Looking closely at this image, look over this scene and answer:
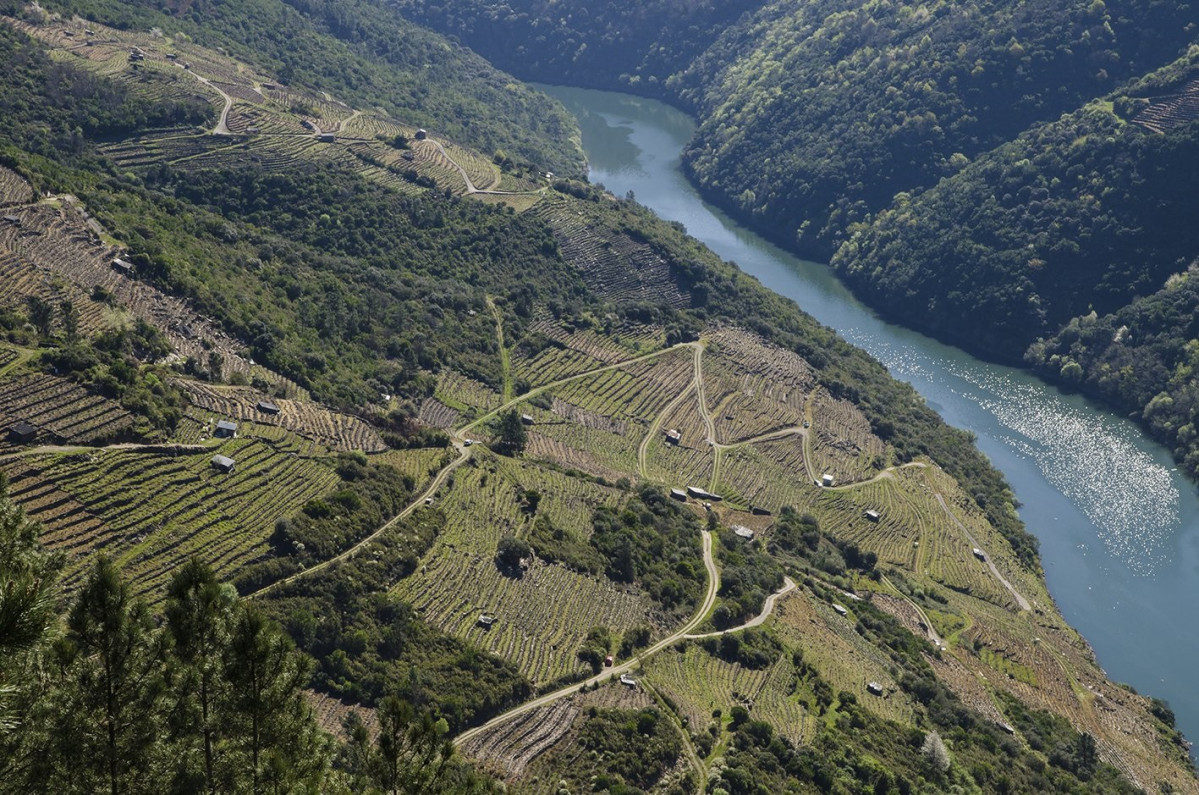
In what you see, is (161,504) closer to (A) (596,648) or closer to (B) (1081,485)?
(A) (596,648)

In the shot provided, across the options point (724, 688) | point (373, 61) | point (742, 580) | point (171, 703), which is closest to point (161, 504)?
point (724, 688)

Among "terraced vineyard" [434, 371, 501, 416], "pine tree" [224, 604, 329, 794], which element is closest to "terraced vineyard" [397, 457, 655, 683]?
"terraced vineyard" [434, 371, 501, 416]

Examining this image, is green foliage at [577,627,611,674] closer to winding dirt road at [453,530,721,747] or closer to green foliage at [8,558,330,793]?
winding dirt road at [453,530,721,747]

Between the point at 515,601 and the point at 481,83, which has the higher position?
the point at 481,83

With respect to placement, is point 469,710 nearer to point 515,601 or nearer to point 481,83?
point 515,601

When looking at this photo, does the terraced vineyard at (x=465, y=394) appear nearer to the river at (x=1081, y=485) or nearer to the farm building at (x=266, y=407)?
the farm building at (x=266, y=407)

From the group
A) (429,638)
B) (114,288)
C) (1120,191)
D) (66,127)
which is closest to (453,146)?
(66,127)

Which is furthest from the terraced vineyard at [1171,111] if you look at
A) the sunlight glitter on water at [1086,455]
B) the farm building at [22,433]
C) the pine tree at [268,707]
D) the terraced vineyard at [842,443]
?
the pine tree at [268,707]
